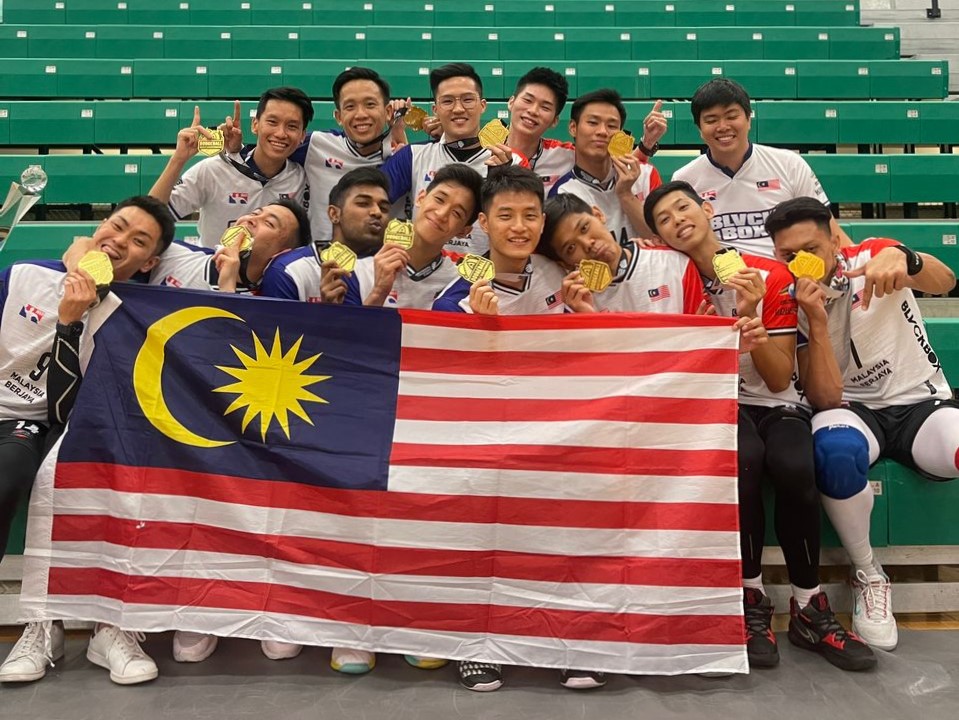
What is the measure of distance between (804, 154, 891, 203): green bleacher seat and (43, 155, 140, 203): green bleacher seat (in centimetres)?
484

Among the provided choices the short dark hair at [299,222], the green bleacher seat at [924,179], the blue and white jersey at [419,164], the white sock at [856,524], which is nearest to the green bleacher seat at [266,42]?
the blue and white jersey at [419,164]

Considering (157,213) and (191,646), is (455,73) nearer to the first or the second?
(157,213)

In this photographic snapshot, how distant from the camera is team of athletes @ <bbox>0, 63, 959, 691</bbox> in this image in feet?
7.41

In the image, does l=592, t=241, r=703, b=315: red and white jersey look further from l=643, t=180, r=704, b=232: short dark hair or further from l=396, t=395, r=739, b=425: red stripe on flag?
l=396, t=395, r=739, b=425: red stripe on flag

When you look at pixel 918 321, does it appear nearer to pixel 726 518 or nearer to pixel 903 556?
pixel 903 556

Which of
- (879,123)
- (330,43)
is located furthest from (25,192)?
(879,123)

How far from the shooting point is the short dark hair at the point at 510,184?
2418 mm

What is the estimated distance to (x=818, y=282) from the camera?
7.88 feet

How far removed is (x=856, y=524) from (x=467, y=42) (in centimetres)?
660

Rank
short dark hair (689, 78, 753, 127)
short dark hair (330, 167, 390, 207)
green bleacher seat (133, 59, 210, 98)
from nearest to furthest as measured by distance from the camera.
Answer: short dark hair (330, 167, 390, 207) → short dark hair (689, 78, 753, 127) → green bleacher seat (133, 59, 210, 98)

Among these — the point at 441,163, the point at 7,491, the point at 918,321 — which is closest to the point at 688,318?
the point at 918,321

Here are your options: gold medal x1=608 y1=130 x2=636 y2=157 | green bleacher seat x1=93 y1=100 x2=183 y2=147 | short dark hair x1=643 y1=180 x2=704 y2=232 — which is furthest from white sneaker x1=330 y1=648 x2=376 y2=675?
green bleacher seat x1=93 y1=100 x2=183 y2=147

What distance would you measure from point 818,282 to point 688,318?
469 mm

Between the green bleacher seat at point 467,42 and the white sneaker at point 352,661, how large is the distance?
6.63m
